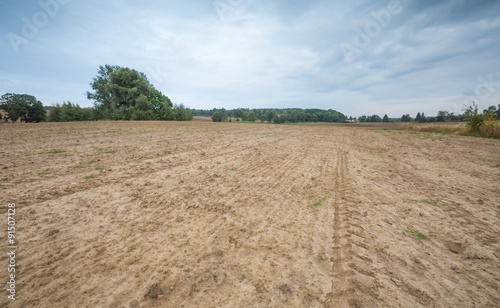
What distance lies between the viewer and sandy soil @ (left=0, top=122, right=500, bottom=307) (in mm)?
2742

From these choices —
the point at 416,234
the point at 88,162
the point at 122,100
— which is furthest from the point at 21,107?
the point at 416,234

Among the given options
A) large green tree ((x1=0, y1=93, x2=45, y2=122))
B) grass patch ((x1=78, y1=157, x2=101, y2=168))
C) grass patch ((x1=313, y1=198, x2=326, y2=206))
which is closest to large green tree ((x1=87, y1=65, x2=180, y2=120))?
large green tree ((x1=0, y1=93, x2=45, y2=122))

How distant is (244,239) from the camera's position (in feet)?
12.7

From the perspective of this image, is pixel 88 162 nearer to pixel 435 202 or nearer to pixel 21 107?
pixel 435 202

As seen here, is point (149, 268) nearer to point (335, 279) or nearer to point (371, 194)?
point (335, 279)

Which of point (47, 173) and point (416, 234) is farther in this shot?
point (47, 173)

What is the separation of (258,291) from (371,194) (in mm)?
4921

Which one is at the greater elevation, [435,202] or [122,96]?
[122,96]

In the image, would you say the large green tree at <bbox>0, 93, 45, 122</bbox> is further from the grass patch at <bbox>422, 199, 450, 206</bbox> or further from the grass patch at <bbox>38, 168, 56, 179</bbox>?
the grass patch at <bbox>422, 199, 450, 206</bbox>

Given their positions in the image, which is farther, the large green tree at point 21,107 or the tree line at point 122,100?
the large green tree at point 21,107

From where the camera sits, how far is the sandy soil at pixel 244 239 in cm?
274

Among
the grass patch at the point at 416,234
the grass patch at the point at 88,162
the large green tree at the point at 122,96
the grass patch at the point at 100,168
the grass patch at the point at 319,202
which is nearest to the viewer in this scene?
the grass patch at the point at 416,234

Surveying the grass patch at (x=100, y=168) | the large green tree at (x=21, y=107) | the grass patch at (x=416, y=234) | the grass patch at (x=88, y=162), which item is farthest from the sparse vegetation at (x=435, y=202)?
the large green tree at (x=21, y=107)

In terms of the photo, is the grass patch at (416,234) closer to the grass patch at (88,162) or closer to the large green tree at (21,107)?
the grass patch at (88,162)
